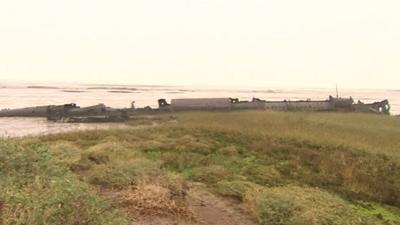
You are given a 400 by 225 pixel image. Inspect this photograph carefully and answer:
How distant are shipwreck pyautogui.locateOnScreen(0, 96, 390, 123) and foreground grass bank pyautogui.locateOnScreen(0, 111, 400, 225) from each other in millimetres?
17561

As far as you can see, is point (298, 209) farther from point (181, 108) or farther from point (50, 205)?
point (181, 108)

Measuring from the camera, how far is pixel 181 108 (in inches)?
1758

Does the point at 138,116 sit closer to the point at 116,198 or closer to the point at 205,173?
the point at 205,173

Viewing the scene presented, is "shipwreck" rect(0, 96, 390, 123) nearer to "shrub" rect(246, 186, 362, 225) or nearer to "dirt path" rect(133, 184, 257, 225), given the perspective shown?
"dirt path" rect(133, 184, 257, 225)

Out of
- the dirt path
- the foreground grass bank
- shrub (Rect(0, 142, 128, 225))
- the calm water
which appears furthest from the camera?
the calm water

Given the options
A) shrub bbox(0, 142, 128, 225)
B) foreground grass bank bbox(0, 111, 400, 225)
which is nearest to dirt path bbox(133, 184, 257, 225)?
foreground grass bank bbox(0, 111, 400, 225)

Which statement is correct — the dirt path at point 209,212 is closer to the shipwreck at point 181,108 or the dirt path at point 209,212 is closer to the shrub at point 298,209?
the shrub at point 298,209

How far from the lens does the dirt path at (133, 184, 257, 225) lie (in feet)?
30.2

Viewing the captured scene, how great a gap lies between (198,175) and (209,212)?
143 inches

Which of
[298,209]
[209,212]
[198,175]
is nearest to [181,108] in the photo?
[198,175]

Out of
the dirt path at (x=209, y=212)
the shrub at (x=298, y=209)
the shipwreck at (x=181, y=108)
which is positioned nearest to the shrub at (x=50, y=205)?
the dirt path at (x=209, y=212)

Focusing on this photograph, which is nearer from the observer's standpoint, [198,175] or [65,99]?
[198,175]

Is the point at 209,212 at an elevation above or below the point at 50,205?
below

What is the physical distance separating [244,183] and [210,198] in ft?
5.77
